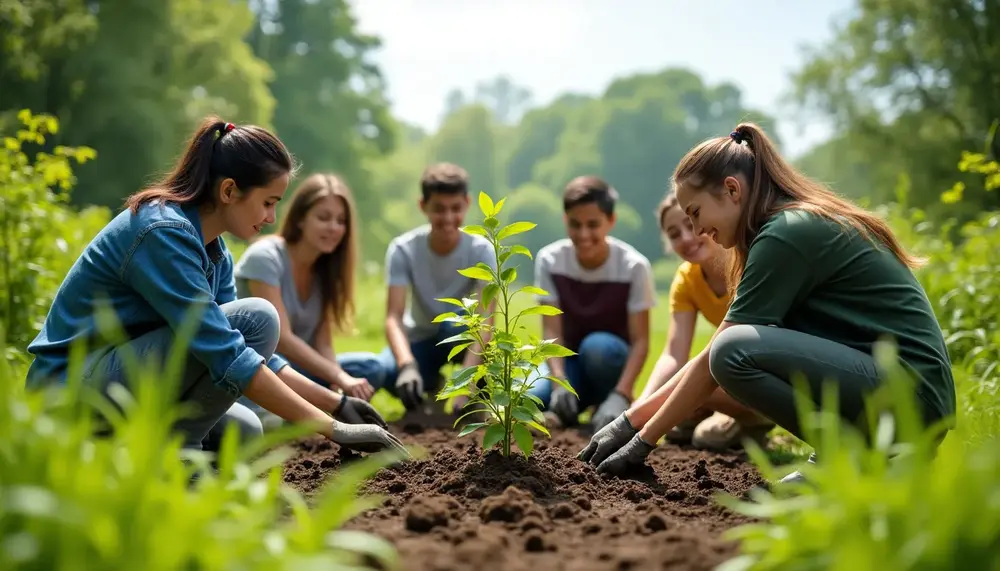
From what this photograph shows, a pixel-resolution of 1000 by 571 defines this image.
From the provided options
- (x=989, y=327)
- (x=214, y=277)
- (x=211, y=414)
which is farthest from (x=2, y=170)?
(x=989, y=327)

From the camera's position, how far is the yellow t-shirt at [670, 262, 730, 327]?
404 centimetres

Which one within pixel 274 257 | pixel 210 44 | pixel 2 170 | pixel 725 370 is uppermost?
pixel 210 44

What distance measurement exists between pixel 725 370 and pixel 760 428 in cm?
157

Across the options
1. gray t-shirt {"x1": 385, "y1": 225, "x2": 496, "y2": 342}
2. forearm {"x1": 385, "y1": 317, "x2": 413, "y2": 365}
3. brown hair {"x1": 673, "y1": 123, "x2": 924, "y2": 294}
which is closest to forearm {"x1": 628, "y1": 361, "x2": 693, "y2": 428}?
brown hair {"x1": 673, "y1": 123, "x2": 924, "y2": 294}

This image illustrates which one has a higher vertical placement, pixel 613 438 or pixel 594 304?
pixel 594 304

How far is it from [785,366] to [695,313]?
5.21 feet

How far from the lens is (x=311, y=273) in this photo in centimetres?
455

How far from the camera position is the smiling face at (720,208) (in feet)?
9.03

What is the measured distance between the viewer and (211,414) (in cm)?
282

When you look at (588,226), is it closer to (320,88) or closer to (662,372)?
(662,372)

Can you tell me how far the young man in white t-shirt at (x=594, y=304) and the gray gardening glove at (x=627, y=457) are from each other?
47.6 inches

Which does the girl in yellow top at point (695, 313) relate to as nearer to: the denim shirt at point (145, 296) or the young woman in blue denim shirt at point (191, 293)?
the young woman in blue denim shirt at point (191, 293)

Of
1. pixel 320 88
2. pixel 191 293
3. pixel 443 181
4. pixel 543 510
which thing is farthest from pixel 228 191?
pixel 320 88

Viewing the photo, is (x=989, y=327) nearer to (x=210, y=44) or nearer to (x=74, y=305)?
(x=74, y=305)
